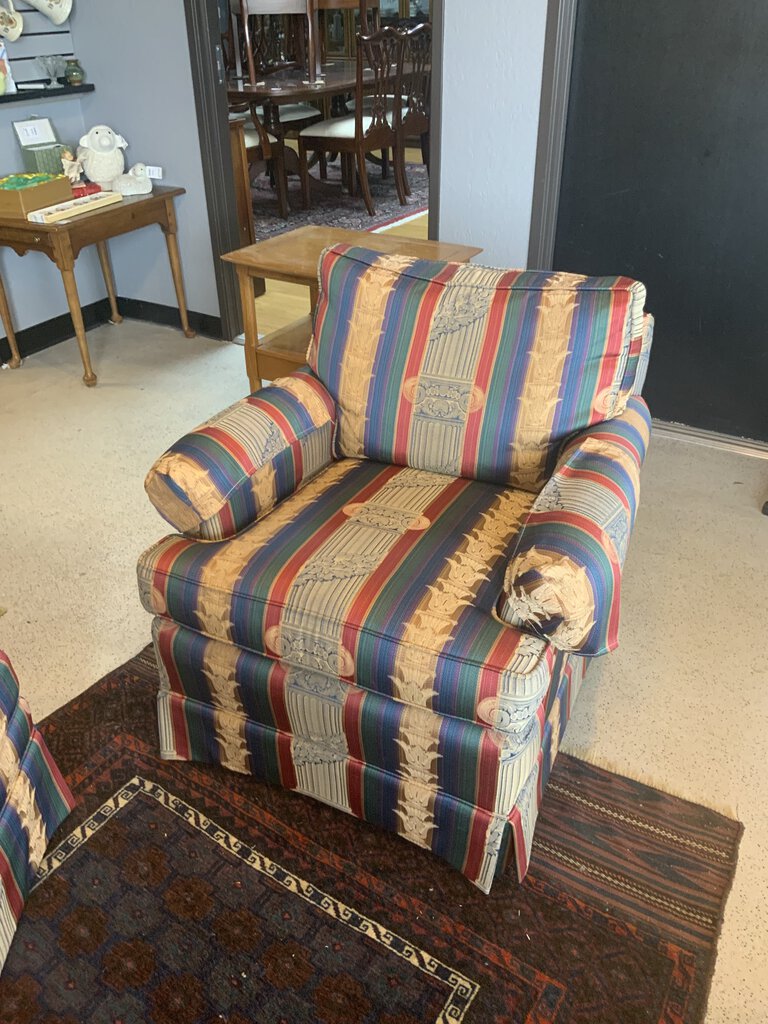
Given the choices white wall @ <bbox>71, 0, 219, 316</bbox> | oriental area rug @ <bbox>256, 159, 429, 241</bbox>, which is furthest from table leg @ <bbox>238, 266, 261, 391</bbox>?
oriental area rug @ <bbox>256, 159, 429, 241</bbox>

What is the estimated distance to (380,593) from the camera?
4.19ft

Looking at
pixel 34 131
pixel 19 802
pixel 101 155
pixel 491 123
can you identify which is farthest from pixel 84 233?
pixel 19 802

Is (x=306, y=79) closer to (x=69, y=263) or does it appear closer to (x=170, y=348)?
(x=170, y=348)

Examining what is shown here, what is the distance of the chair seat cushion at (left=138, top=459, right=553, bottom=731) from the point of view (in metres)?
1.19

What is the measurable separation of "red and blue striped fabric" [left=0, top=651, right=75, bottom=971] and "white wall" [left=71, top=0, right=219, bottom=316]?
237 centimetres

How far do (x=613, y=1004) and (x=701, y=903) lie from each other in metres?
0.24

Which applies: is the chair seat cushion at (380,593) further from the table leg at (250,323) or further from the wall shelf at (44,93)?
the wall shelf at (44,93)

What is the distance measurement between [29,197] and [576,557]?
241 cm

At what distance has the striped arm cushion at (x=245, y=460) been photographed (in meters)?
1.38

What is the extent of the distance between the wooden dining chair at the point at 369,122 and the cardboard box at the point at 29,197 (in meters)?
2.25

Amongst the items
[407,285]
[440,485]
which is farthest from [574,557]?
[407,285]

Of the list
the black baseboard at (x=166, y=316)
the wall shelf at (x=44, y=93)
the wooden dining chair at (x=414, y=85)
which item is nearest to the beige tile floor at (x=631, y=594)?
the black baseboard at (x=166, y=316)

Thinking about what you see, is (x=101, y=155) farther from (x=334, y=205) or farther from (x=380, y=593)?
(x=380, y=593)

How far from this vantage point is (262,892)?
1.34 metres
